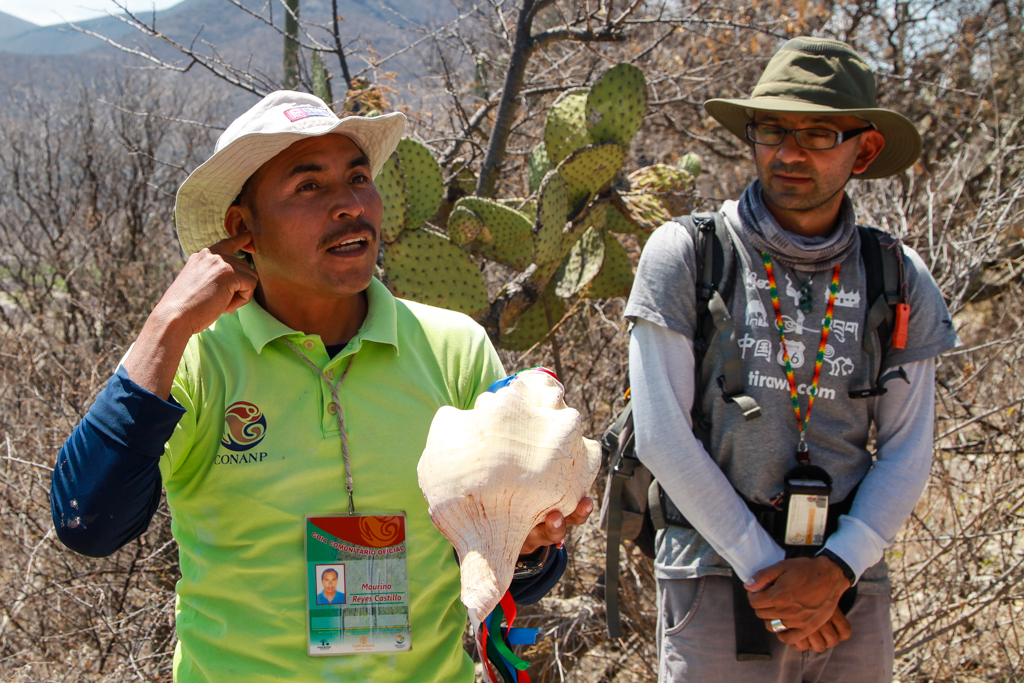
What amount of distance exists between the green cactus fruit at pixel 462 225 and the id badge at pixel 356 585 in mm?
2053

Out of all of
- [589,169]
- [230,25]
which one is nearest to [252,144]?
[589,169]

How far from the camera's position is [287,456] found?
1.46 meters

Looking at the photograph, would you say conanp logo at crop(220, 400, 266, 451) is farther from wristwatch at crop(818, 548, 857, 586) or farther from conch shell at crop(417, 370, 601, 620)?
wristwatch at crop(818, 548, 857, 586)

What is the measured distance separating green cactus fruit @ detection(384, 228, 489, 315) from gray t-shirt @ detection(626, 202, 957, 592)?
1.41m

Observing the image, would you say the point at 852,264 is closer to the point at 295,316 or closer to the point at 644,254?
the point at 644,254

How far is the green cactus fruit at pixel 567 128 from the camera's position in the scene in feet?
12.0

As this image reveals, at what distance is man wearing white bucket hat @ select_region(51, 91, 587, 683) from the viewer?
1341mm

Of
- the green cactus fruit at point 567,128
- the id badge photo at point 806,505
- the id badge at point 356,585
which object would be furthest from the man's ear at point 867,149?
the id badge at point 356,585

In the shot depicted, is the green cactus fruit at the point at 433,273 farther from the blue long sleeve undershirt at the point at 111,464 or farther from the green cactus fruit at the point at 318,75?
the blue long sleeve undershirt at the point at 111,464

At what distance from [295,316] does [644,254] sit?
0.90 metres

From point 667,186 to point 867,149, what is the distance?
178 centimetres

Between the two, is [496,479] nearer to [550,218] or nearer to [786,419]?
[786,419]

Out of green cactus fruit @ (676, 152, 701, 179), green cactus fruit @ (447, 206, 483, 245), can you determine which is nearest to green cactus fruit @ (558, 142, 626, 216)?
green cactus fruit @ (447, 206, 483, 245)

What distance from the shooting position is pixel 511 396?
1235 millimetres
